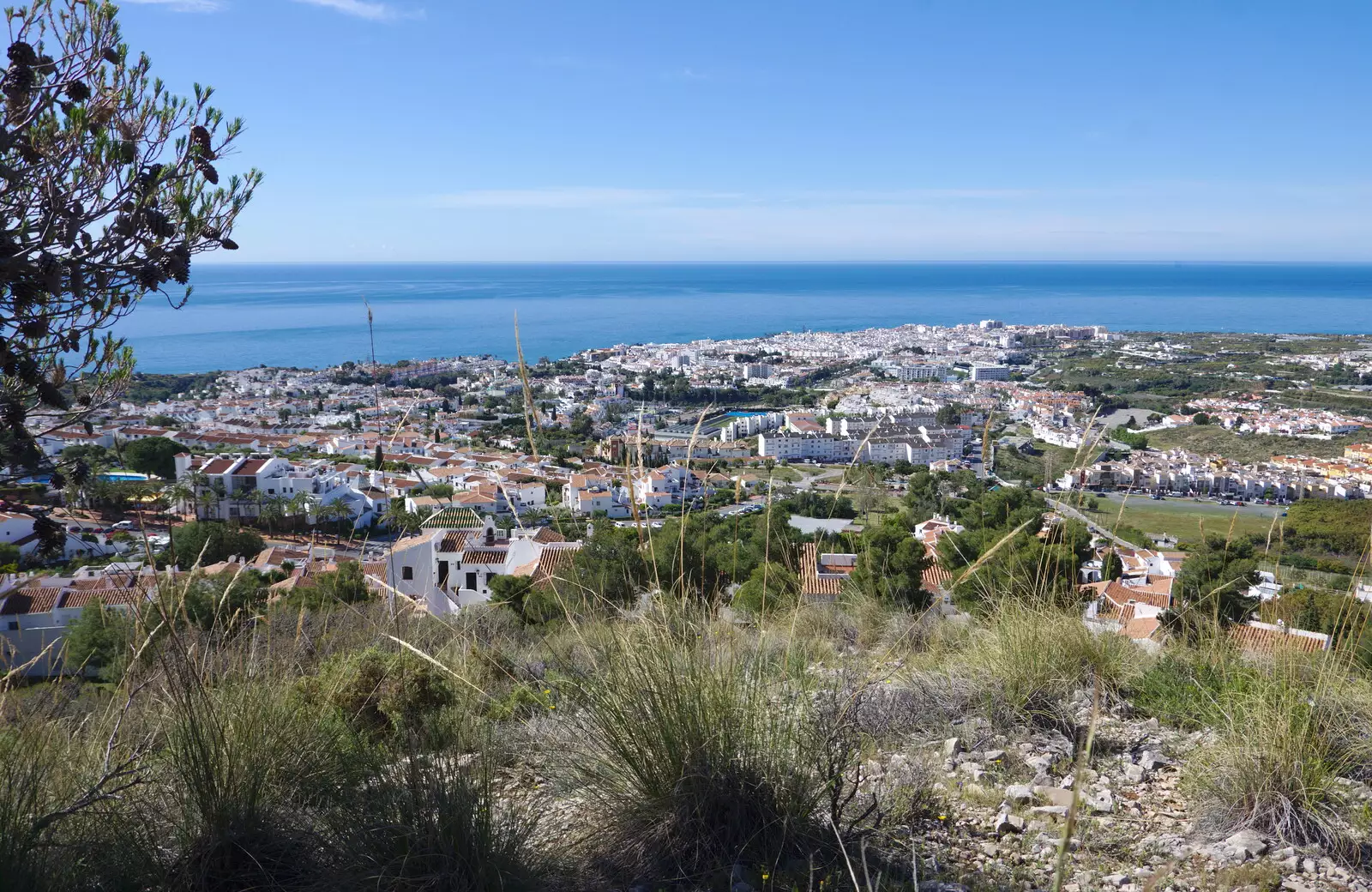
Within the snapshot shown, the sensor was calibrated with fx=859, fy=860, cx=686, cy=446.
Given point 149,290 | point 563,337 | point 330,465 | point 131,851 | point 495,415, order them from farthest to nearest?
point 563,337 < point 495,415 < point 330,465 < point 149,290 < point 131,851

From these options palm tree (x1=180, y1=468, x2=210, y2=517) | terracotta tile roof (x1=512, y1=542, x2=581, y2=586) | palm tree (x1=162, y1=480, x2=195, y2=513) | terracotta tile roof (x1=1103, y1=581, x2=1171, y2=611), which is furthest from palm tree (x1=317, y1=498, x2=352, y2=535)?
palm tree (x1=162, y1=480, x2=195, y2=513)

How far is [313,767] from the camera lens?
1.62 metres

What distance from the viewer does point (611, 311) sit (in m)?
109

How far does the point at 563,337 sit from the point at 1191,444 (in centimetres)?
5730

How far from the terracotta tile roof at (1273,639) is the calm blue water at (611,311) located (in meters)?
50.4

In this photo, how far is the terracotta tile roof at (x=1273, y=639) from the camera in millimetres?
2133

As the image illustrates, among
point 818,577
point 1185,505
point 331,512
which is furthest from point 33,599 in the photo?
point 1185,505

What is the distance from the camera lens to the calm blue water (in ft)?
239

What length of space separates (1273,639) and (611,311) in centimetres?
10856

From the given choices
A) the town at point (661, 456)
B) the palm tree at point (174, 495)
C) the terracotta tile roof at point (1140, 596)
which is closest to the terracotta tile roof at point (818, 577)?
the town at point (661, 456)

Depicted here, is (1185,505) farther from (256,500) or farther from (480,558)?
(256,500)

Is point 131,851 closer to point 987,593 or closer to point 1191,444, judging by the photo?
point 987,593

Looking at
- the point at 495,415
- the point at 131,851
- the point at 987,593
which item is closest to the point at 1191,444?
the point at 495,415

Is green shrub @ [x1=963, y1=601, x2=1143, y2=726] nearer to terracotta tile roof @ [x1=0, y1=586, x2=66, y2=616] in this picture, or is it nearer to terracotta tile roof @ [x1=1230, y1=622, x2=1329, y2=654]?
terracotta tile roof @ [x1=1230, y1=622, x2=1329, y2=654]
